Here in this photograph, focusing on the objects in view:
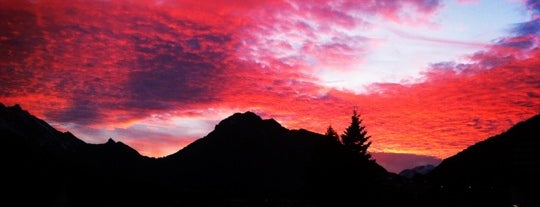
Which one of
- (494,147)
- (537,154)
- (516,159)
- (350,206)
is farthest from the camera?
(494,147)

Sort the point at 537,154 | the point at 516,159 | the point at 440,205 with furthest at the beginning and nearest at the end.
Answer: the point at 440,205 → the point at 516,159 → the point at 537,154

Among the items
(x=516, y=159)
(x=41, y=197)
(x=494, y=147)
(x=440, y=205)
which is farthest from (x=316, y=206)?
(x=494, y=147)

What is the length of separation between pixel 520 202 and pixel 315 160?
13136mm

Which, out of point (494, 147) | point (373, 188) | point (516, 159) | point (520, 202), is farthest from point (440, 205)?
point (494, 147)

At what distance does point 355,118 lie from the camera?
33781mm

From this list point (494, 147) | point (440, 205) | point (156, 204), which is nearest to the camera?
point (156, 204)

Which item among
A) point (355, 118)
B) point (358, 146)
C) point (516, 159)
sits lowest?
point (516, 159)

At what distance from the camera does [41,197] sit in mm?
32906

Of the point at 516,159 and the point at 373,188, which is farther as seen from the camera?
the point at 373,188

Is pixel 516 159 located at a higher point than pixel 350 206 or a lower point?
higher

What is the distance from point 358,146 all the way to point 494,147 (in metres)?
75.5

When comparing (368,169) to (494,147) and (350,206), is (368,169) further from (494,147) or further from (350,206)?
(494,147)

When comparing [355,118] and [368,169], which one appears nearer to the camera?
[368,169]

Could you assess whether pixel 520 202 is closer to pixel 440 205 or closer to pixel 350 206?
pixel 350 206
